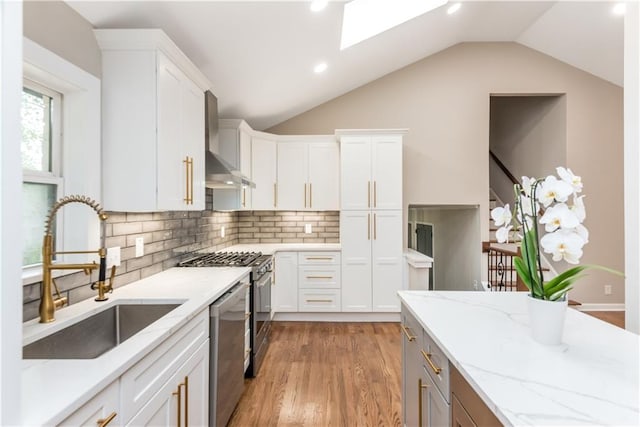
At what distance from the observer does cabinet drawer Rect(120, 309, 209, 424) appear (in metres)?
1.08

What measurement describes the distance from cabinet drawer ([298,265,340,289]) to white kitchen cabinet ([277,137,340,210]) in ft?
2.72

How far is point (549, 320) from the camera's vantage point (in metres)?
1.14

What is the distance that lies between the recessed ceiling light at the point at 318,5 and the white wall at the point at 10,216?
2211mm

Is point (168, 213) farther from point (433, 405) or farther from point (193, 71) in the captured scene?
point (433, 405)

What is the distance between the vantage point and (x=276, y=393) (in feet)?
8.28

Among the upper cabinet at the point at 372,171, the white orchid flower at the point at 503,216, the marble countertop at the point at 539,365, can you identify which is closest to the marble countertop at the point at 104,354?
the marble countertop at the point at 539,365

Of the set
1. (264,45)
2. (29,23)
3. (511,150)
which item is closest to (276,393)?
(29,23)

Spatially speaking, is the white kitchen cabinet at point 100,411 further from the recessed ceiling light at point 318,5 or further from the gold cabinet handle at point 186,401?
the recessed ceiling light at point 318,5

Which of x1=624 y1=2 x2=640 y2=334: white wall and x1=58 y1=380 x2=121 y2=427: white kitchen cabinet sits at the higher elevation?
x1=624 y1=2 x2=640 y2=334: white wall

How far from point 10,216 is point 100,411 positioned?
62cm

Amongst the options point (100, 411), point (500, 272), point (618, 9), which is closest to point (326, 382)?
point (100, 411)

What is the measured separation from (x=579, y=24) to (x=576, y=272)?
178 inches

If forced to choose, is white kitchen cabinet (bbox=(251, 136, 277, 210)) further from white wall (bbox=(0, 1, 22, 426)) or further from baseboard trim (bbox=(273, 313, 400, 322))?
white wall (bbox=(0, 1, 22, 426))

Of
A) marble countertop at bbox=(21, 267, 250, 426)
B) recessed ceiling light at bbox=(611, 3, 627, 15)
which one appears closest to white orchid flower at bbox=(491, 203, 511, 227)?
marble countertop at bbox=(21, 267, 250, 426)
